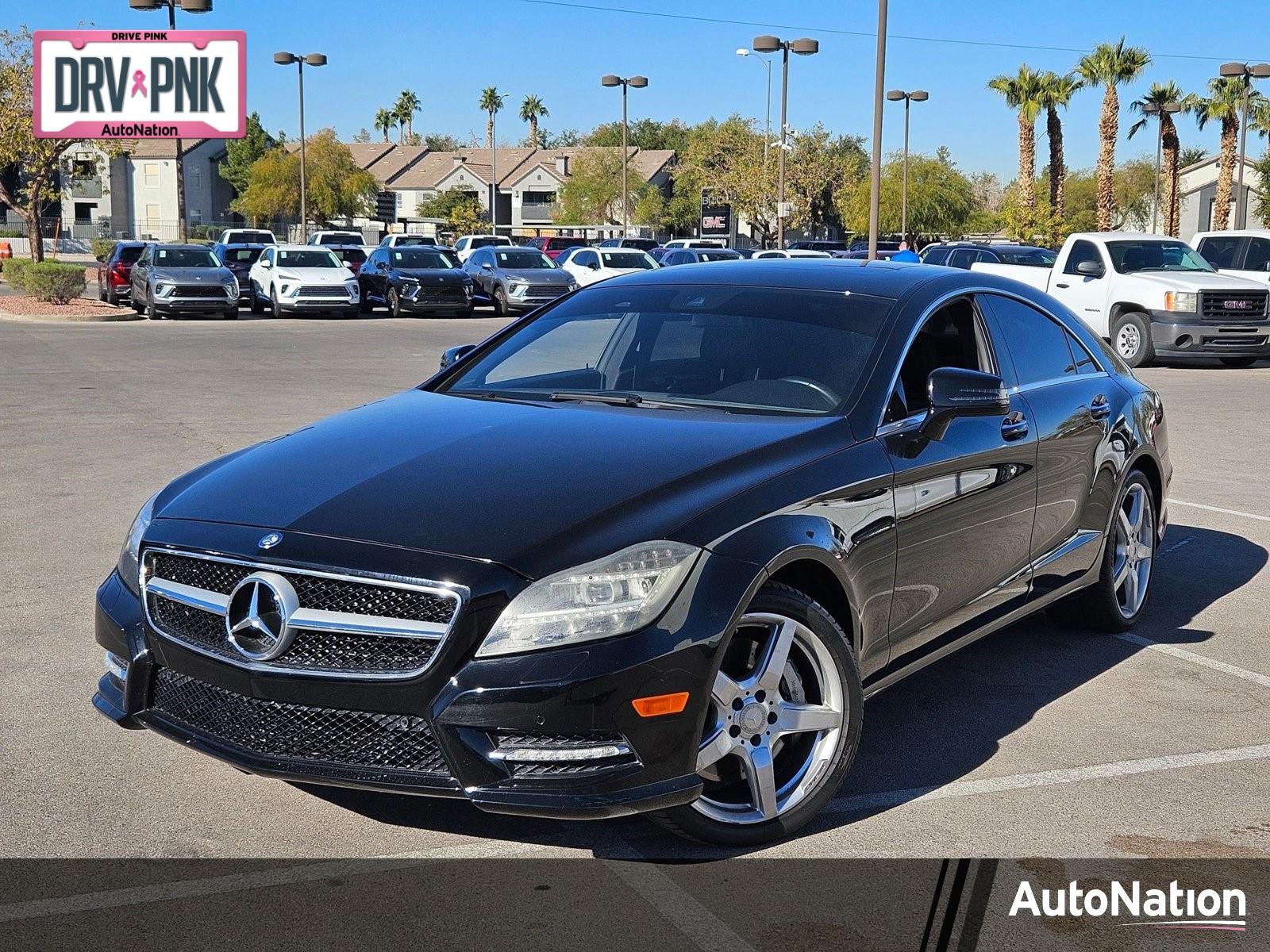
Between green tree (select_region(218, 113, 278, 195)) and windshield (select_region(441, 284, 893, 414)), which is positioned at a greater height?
green tree (select_region(218, 113, 278, 195))

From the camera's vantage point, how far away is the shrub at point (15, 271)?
34469 millimetres

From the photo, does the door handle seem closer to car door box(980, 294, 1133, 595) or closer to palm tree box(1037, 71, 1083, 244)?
car door box(980, 294, 1133, 595)

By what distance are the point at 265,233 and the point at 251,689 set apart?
142 ft

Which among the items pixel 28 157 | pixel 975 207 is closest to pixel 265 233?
pixel 28 157

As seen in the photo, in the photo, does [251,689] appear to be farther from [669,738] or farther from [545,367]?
[545,367]

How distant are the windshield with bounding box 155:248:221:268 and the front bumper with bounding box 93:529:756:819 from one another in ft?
94.3

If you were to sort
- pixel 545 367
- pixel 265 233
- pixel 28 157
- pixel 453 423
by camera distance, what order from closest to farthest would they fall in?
1. pixel 453 423
2. pixel 545 367
3. pixel 28 157
4. pixel 265 233

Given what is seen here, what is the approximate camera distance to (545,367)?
561 cm

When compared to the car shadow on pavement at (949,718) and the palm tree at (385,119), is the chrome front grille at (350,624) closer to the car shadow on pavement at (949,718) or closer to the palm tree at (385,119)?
the car shadow on pavement at (949,718)

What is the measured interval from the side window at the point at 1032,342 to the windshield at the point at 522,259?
28.2 meters

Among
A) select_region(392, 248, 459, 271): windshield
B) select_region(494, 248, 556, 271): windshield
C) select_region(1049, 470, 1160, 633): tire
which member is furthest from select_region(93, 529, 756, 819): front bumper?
select_region(392, 248, 459, 271): windshield

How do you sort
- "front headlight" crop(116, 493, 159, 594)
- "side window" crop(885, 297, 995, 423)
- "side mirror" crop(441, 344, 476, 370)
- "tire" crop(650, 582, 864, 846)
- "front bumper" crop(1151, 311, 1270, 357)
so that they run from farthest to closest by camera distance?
"front bumper" crop(1151, 311, 1270, 357), "side mirror" crop(441, 344, 476, 370), "side window" crop(885, 297, 995, 423), "front headlight" crop(116, 493, 159, 594), "tire" crop(650, 582, 864, 846)

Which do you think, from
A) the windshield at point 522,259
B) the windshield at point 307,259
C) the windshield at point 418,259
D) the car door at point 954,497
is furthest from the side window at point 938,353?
the windshield at point 418,259

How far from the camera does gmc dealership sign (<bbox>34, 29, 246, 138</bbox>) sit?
110 ft
